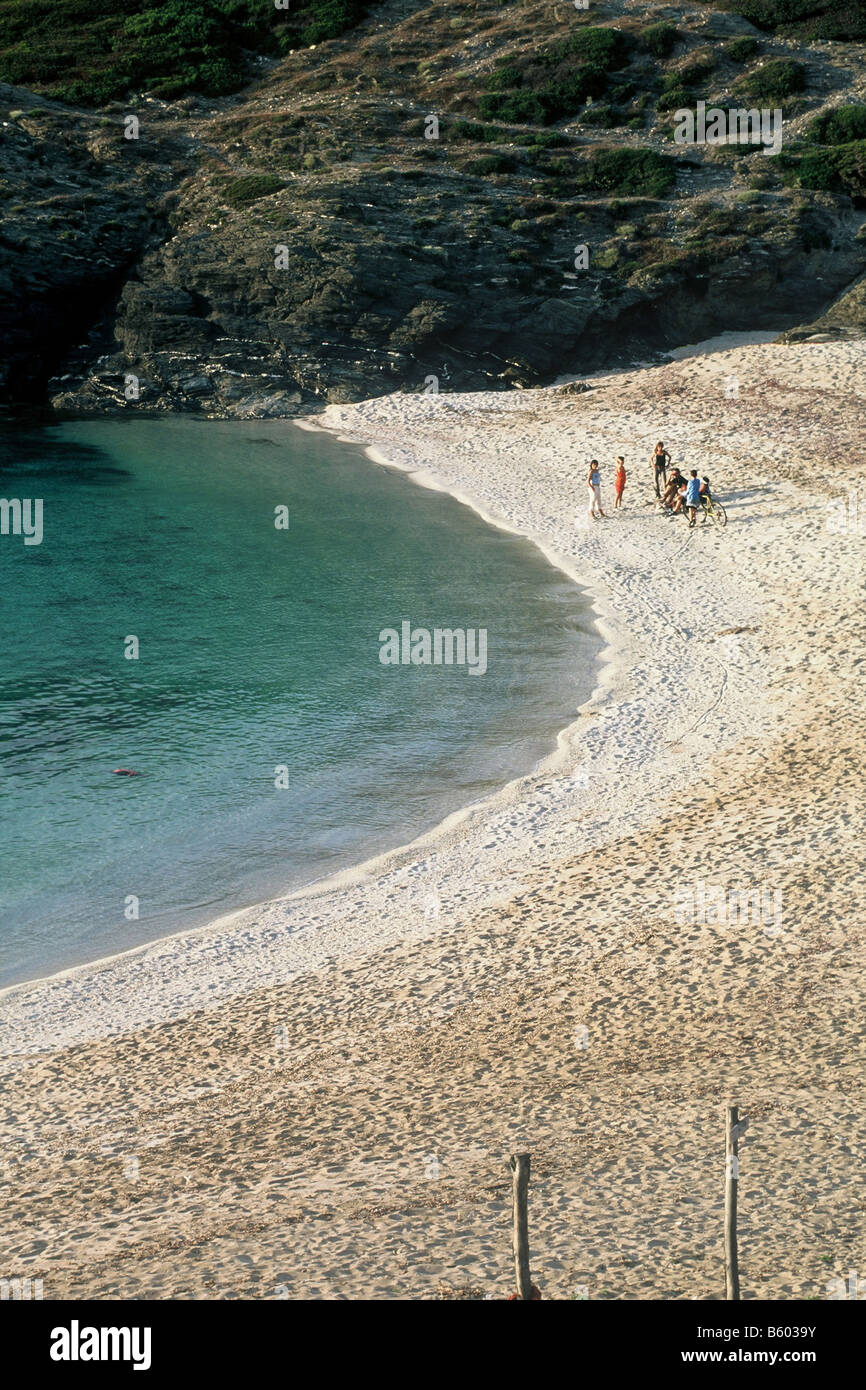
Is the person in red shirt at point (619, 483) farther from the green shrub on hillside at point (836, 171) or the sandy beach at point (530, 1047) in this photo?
the green shrub on hillside at point (836, 171)

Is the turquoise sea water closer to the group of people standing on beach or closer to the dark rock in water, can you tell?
the group of people standing on beach

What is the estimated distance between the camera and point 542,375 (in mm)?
53125

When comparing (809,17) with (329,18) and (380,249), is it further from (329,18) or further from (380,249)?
(380,249)

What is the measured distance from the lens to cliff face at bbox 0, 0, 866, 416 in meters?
54.3

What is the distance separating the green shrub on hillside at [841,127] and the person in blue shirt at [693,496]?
126 feet

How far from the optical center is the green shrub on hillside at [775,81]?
6612 centimetres

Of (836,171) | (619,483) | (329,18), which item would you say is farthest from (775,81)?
(619,483)

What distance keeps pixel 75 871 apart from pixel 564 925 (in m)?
7.25

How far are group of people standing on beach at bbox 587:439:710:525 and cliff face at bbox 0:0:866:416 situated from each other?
17.8 metres

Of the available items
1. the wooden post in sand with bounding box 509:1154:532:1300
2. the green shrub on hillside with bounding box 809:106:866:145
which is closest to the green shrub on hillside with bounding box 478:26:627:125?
the green shrub on hillside with bounding box 809:106:866:145

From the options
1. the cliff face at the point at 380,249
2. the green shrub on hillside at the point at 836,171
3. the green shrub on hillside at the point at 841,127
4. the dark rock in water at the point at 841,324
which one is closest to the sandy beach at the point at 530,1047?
the dark rock in water at the point at 841,324

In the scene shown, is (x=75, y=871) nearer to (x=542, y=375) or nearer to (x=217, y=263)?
(x=542, y=375)
